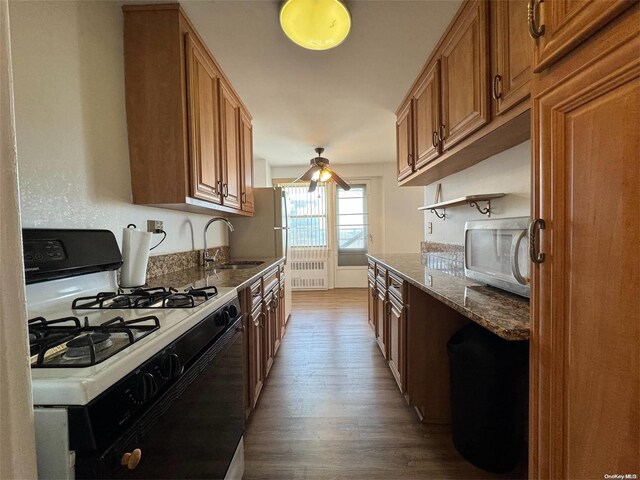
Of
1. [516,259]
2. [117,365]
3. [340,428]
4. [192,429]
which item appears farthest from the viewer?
[340,428]

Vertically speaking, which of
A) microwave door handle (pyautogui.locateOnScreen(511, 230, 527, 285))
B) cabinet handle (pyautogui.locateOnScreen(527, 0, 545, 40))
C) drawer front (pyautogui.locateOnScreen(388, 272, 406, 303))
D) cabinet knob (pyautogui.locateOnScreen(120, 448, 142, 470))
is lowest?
cabinet knob (pyautogui.locateOnScreen(120, 448, 142, 470))

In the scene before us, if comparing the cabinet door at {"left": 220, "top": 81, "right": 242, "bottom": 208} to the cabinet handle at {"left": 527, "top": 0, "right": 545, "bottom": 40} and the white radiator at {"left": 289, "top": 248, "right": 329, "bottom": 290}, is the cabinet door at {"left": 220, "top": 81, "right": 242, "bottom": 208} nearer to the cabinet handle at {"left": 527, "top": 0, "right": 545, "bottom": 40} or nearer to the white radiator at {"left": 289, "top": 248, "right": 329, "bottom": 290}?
the cabinet handle at {"left": 527, "top": 0, "right": 545, "bottom": 40}

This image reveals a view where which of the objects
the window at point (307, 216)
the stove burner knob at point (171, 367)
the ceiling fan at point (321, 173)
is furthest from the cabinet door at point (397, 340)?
the window at point (307, 216)

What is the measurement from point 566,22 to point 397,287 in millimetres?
1558

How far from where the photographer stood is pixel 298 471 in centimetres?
139

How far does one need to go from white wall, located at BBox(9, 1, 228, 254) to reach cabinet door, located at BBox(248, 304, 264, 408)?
34.5 inches

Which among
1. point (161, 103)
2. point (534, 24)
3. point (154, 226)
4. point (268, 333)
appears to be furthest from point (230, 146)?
point (534, 24)

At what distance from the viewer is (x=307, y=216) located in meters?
5.56

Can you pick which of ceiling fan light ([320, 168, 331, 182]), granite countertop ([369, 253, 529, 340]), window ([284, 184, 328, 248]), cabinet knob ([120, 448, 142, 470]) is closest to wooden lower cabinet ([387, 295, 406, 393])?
granite countertop ([369, 253, 529, 340])

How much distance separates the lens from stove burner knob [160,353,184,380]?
2.37 feet

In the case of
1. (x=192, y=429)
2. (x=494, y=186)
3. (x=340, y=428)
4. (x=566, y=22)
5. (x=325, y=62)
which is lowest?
(x=340, y=428)

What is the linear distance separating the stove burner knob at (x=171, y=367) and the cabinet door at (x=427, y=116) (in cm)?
179

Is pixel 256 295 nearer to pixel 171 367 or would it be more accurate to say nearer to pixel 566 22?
pixel 171 367

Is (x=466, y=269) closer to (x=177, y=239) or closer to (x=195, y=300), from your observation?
(x=195, y=300)
